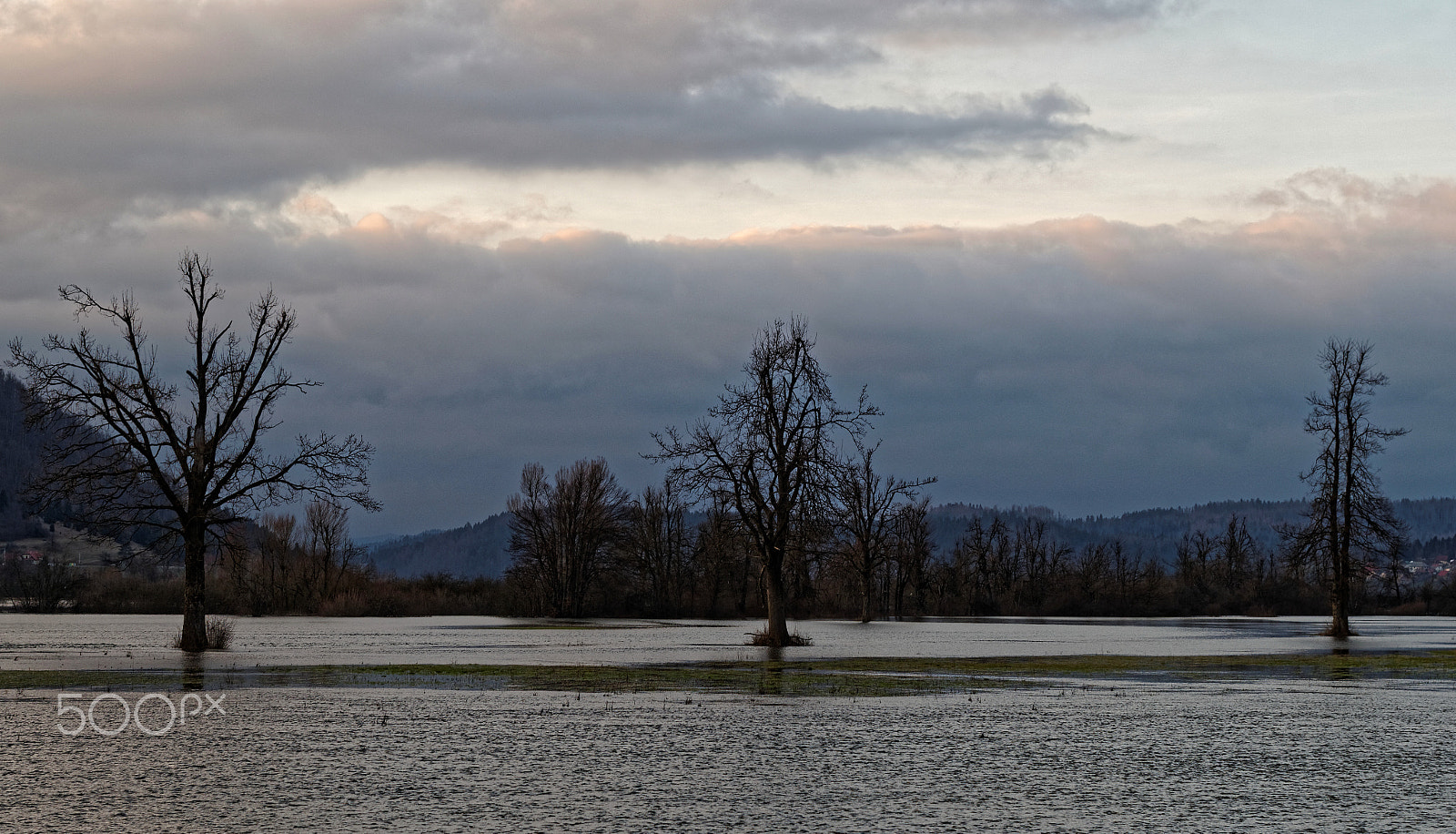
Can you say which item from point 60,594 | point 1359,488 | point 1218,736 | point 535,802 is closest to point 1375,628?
point 1359,488

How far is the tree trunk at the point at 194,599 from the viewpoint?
1642 inches

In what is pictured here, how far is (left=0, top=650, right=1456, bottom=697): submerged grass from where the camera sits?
93.3ft

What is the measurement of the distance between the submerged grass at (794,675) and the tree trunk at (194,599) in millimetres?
9620

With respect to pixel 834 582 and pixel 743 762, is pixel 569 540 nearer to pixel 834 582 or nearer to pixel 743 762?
pixel 834 582

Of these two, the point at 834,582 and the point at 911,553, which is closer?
the point at 834,582

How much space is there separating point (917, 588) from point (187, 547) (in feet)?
310

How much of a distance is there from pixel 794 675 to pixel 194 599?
68.1 ft

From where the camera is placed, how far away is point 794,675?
33.6 m

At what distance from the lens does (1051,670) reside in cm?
3669

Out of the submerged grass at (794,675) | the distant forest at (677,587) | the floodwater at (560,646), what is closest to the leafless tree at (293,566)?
the distant forest at (677,587)

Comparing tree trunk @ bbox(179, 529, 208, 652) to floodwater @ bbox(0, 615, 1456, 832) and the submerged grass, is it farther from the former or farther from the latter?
floodwater @ bbox(0, 615, 1456, 832)

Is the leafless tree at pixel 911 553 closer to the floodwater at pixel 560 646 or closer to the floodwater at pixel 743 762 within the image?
the floodwater at pixel 560 646

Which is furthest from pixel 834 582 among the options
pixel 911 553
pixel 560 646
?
pixel 560 646

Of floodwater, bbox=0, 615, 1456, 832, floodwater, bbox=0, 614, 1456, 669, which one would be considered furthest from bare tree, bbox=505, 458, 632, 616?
floodwater, bbox=0, 615, 1456, 832
